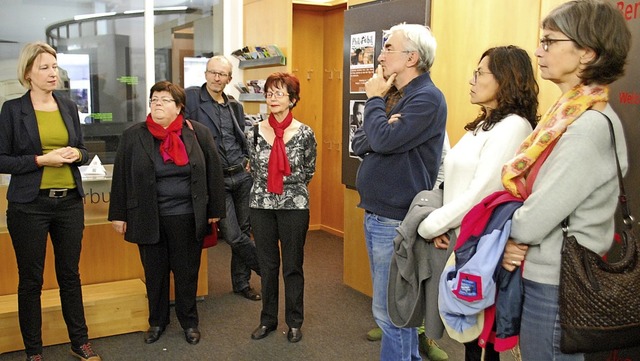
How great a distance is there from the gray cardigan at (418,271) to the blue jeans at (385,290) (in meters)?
0.26

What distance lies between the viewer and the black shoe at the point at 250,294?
4633 millimetres

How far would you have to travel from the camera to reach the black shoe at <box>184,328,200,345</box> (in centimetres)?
379

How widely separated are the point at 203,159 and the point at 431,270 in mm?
1871

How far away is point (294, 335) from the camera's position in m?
3.81

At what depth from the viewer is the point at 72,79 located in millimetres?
6414

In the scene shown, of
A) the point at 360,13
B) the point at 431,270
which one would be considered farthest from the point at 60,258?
the point at 360,13

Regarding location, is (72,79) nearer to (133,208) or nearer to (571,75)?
(133,208)

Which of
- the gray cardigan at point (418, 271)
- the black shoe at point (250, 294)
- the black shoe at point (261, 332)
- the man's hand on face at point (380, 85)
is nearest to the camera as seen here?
the gray cardigan at point (418, 271)

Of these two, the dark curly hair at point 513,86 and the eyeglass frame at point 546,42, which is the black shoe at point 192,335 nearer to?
the dark curly hair at point 513,86

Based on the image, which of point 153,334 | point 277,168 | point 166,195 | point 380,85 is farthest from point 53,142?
point 380,85

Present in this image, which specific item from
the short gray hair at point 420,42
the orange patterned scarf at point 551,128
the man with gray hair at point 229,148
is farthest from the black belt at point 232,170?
the orange patterned scarf at point 551,128

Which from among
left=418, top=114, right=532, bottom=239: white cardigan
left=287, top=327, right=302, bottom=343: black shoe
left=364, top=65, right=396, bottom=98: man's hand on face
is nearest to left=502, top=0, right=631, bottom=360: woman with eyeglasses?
left=418, top=114, right=532, bottom=239: white cardigan

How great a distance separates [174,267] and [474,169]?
2194 mm

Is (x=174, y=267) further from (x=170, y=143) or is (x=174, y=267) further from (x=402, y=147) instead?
(x=402, y=147)
